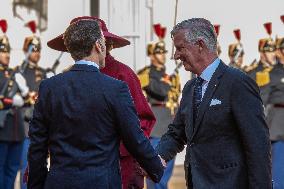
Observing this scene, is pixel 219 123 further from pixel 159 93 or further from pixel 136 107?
pixel 159 93

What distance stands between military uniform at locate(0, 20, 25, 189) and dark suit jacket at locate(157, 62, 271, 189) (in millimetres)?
4972

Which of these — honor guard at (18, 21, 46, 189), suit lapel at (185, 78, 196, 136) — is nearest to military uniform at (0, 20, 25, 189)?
honor guard at (18, 21, 46, 189)

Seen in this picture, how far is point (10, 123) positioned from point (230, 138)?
538 centimetres

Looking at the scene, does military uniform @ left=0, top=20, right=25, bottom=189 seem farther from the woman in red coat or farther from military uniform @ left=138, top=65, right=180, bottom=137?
the woman in red coat

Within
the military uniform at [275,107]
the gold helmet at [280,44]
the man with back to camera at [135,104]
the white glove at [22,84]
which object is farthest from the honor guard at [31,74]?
the man with back to camera at [135,104]

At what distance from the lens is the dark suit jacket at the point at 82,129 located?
12.8 ft

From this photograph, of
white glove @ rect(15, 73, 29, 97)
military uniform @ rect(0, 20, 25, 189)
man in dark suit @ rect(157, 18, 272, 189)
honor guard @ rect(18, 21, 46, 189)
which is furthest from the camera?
honor guard @ rect(18, 21, 46, 189)

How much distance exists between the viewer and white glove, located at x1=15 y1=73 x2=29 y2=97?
943 centimetres

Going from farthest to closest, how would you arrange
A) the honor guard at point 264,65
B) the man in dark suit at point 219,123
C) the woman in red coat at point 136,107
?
1. the honor guard at point 264,65
2. the woman in red coat at point 136,107
3. the man in dark suit at point 219,123

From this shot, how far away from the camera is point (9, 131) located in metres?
9.09

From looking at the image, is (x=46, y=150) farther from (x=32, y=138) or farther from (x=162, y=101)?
(x=162, y=101)

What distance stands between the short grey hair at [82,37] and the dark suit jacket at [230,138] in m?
0.59

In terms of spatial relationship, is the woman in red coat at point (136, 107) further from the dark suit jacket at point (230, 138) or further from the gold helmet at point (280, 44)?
the gold helmet at point (280, 44)

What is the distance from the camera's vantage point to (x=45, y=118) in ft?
13.1
